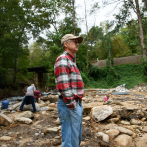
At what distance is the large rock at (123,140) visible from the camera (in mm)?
2869

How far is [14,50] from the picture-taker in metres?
21.1

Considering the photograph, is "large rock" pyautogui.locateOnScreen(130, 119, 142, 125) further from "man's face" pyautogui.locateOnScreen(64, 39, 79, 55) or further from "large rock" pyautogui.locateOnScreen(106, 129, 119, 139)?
"man's face" pyautogui.locateOnScreen(64, 39, 79, 55)

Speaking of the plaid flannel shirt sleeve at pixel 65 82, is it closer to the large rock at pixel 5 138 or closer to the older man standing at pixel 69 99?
the older man standing at pixel 69 99

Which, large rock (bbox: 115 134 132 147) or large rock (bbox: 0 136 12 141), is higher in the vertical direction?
large rock (bbox: 0 136 12 141)

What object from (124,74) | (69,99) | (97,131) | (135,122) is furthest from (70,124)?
(124,74)

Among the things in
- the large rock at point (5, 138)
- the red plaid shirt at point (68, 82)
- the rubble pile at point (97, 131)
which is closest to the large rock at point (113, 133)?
the rubble pile at point (97, 131)

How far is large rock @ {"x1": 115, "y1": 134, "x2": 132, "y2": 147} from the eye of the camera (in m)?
2.87

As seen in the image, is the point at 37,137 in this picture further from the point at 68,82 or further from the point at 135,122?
the point at 135,122

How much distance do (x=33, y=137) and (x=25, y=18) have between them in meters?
25.2

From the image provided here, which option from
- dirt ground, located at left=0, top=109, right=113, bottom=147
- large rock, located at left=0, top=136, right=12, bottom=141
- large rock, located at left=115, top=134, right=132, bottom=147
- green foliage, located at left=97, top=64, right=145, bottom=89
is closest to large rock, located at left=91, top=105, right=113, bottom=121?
dirt ground, located at left=0, top=109, right=113, bottom=147

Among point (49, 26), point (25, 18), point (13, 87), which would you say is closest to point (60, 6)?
point (49, 26)

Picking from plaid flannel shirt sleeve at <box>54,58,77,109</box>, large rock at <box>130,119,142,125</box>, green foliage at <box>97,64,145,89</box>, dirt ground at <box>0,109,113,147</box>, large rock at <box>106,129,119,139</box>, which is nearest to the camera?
plaid flannel shirt sleeve at <box>54,58,77,109</box>

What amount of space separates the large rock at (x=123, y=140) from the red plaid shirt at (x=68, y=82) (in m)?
1.90

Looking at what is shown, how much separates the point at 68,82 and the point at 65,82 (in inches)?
1.8
